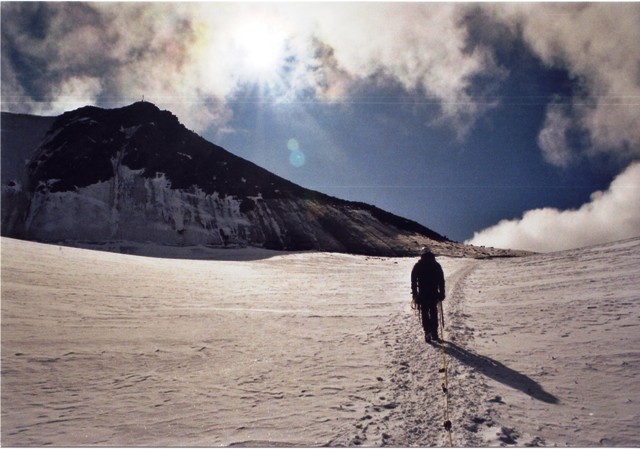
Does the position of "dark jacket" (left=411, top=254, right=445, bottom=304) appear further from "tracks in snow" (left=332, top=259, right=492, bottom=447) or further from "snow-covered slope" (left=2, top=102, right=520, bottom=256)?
"snow-covered slope" (left=2, top=102, right=520, bottom=256)

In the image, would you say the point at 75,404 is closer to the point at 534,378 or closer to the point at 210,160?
the point at 534,378

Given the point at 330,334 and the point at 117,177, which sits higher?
the point at 117,177

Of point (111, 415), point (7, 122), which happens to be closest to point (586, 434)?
point (111, 415)

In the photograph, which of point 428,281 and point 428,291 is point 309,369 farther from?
point 428,281

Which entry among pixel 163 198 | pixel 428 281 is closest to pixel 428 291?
pixel 428 281

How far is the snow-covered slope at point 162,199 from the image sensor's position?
6119 cm

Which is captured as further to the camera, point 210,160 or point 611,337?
point 210,160

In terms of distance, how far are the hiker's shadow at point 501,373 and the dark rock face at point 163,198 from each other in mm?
56805

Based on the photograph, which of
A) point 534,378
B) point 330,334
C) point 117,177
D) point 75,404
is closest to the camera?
point 75,404

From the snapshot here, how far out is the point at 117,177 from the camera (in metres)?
70.4

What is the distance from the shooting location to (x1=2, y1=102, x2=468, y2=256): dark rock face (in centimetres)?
6138

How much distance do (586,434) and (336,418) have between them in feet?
11.2

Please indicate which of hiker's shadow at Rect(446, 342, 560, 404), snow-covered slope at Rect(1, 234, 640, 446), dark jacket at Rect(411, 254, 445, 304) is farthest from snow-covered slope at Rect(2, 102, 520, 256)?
hiker's shadow at Rect(446, 342, 560, 404)

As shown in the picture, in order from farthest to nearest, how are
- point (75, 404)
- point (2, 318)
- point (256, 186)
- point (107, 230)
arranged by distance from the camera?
point (256, 186)
point (107, 230)
point (2, 318)
point (75, 404)
